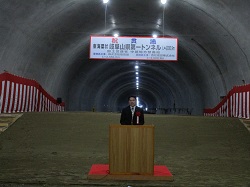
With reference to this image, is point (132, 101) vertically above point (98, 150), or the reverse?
point (132, 101)

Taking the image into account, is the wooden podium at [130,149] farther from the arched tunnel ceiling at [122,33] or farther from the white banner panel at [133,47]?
the white banner panel at [133,47]

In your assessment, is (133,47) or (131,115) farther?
(133,47)

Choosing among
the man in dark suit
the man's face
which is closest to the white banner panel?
the man in dark suit

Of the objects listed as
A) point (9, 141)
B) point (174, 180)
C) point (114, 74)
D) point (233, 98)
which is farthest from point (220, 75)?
point (114, 74)

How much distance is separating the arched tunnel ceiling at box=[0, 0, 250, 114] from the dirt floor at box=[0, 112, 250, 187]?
141 inches

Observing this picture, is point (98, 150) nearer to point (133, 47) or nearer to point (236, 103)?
point (133, 47)

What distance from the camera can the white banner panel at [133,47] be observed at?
15.3 meters

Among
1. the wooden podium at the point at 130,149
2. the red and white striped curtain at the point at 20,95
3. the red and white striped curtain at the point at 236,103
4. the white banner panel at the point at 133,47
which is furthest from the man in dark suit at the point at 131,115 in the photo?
the red and white striped curtain at the point at 236,103

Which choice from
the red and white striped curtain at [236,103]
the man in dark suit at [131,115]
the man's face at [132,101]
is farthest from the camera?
the red and white striped curtain at [236,103]

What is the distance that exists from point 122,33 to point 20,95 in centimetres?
818

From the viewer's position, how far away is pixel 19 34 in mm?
13547

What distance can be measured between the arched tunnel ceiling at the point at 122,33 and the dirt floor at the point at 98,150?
3573 millimetres

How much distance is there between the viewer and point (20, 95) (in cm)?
1565

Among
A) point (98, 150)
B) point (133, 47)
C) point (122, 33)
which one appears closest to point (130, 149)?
point (98, 150)
